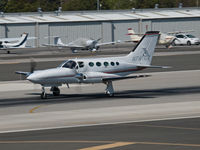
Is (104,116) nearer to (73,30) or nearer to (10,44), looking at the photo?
(10,44)

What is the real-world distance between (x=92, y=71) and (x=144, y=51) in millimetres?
4447

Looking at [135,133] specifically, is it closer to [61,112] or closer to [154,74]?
[61,112]

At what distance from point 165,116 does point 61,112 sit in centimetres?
534

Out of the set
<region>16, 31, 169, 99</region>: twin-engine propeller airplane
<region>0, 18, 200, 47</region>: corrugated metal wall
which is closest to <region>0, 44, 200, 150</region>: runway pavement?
<region>16, 31, 169, 99</region>: twin-engine propeller airplane

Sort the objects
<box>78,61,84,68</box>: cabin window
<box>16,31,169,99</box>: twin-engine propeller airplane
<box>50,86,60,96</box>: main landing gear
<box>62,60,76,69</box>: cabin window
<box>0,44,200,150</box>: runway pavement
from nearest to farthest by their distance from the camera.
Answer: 1. <box>0,44,200,150</box>: runway pavement
2. <box>16,31,169,99</box>: twin-engine propeller airplane
3. <box>62,60,76,69</box>: cabin window
4. <box>78,61,84,68</box>: cabin window
5. <box>50,86,60,96</box>: main landing gear

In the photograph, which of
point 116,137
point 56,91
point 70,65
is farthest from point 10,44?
point 116,137

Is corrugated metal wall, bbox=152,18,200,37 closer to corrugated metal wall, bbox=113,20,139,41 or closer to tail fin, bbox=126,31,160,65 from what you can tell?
corrugated metal wall, bbox=113,20,139,41

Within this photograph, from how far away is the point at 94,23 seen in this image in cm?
11156

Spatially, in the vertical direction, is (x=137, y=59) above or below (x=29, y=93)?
above

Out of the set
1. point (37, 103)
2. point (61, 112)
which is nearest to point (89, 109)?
point (61, 112)

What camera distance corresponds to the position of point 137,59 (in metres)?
35.3

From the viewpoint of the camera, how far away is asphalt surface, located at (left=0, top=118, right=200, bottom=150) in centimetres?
1747

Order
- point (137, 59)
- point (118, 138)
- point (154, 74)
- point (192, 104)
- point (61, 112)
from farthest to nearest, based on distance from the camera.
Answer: point (154, 74), point (137, 59), point (192, 104), point (61, 112), point (118, 138)

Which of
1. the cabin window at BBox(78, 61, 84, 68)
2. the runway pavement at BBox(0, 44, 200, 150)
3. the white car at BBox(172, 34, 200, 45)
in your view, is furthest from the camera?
the white car at BBox(172, 34, 200, 45)
